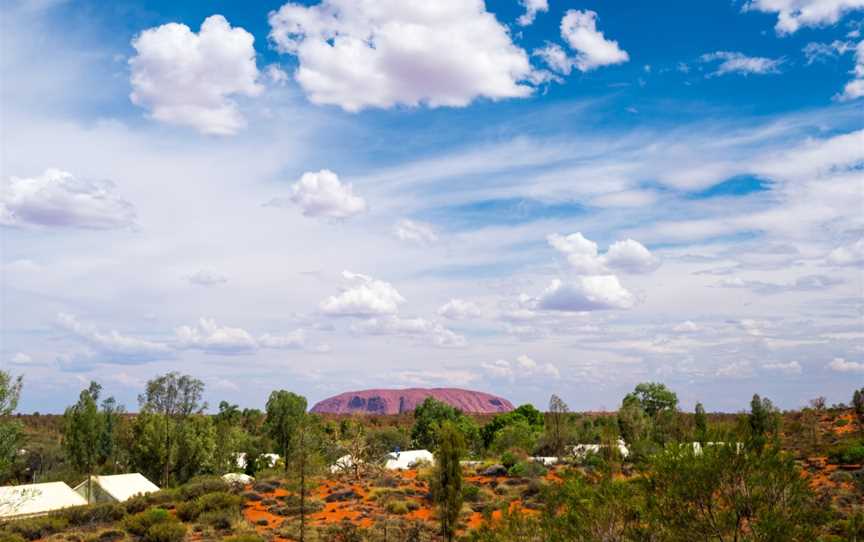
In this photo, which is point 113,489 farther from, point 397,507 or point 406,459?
point 406,459

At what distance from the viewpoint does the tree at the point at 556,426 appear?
57594 millimetres

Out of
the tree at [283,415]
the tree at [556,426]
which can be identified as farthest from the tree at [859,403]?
the tree at [283,415]

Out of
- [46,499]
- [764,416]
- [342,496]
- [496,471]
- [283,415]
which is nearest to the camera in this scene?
[46,499]

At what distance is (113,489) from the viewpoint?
47.3m

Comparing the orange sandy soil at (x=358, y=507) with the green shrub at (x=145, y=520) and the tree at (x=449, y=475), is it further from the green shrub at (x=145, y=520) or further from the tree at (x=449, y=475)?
the green shrub at (x=145, y=520)

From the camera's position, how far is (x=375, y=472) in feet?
171

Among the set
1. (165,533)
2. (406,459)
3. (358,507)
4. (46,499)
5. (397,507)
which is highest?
(406,459)

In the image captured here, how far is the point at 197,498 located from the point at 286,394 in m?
30.2

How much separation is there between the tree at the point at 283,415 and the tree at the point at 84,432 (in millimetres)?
24430

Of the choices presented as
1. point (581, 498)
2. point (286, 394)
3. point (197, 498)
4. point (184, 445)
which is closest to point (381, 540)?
point (197, 498)

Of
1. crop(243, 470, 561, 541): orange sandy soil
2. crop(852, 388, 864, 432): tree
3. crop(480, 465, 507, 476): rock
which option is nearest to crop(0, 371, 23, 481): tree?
crop(243, 470, 561, 541): orange sandy soil

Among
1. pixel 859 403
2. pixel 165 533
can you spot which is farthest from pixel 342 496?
pixel 859 403

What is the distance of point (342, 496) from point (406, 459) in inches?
765

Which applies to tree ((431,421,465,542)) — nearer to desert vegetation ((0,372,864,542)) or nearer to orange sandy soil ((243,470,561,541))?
desert vegetation ((0,372,864,542))
